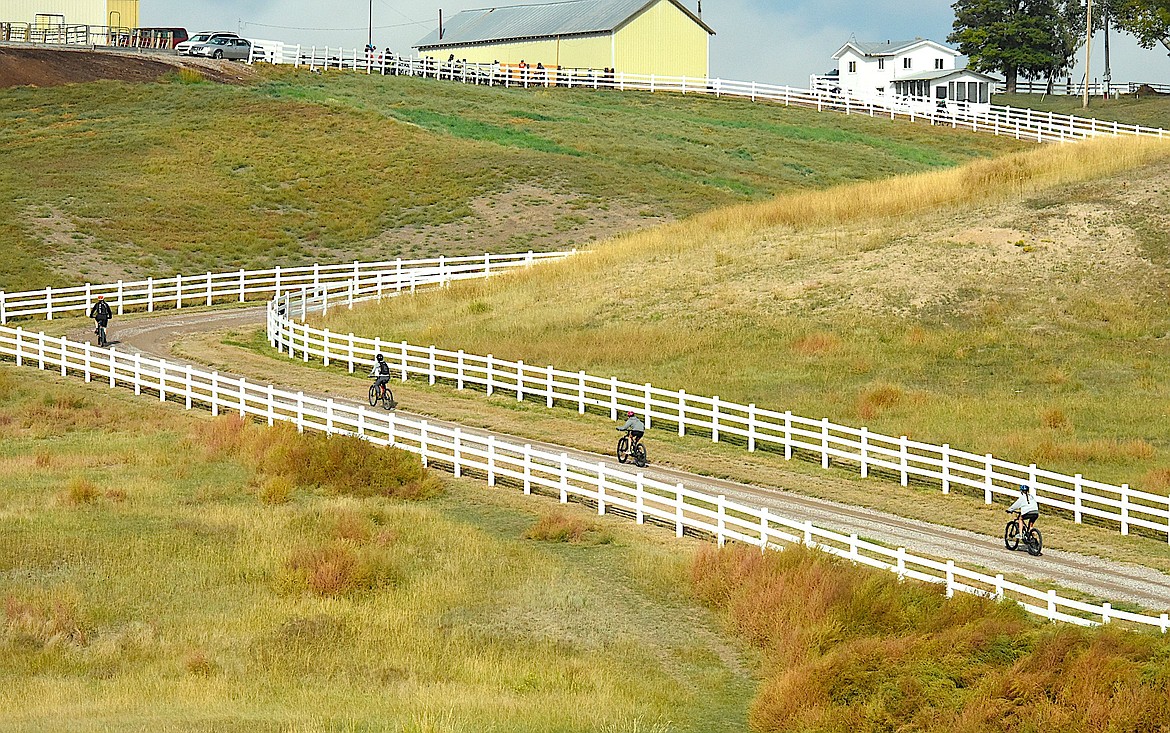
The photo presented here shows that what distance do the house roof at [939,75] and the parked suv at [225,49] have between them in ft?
163

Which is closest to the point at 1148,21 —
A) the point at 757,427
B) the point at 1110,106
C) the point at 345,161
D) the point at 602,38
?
the point at 1110,106

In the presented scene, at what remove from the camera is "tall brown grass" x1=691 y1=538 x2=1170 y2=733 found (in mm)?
16859

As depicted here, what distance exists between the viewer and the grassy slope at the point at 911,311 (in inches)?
1462

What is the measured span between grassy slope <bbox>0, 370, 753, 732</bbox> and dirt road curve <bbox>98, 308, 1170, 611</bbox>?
3483 mm

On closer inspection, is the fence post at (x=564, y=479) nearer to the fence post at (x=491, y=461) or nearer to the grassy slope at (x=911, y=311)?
the fence post at (x=491, y=461)

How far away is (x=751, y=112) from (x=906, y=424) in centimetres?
7377

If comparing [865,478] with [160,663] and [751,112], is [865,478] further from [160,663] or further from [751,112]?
[751,112]

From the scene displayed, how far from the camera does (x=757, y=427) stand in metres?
36.1

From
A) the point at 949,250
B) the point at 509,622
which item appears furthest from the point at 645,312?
the point at 509,622

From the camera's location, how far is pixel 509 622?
845 inches

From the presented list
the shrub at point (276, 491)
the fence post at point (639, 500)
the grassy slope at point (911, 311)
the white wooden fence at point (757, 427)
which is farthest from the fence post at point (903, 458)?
the shrub at point (276, 491)

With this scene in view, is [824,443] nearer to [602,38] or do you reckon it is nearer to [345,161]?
[345,161]

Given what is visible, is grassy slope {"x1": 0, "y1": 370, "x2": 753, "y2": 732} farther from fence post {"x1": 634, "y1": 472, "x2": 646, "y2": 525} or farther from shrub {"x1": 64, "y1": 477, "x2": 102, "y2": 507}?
fence post {"x1": 634, "y1": 472, "x2": 646, "y2": 525}

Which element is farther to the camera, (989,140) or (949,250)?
(989,140)
